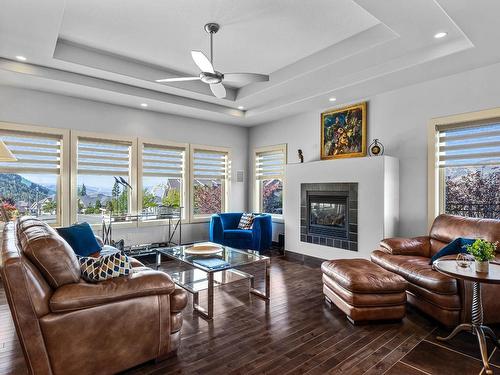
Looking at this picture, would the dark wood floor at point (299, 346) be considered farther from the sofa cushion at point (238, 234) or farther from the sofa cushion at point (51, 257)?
the sofa cushion at point (238, 234)

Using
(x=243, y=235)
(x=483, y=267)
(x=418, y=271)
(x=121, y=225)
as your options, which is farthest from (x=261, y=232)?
(x=483, y=267)

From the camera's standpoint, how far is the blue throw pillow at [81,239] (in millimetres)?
3350

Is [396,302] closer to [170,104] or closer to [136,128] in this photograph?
[170,104]

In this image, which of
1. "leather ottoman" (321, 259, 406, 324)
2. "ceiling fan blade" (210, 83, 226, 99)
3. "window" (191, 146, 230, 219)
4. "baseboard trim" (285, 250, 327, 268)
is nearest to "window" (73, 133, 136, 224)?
"window" (191, 146, 230, 219)

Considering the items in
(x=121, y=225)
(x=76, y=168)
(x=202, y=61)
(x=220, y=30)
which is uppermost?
(x=220, y=30)

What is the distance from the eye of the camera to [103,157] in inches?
206

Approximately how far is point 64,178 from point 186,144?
2.28 m

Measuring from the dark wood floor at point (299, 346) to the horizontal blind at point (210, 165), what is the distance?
3.55m

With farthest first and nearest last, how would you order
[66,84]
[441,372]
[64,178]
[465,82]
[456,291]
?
[64,178]
[66,84]
[465,82]
[456,291]
[441,372]

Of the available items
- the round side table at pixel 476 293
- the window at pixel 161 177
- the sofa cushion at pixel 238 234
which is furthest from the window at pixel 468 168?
the window at pixel 161 177

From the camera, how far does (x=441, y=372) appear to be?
215 centimetres

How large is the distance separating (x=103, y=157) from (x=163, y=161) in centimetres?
109

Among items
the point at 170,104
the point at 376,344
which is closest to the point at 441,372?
the point at 376,344

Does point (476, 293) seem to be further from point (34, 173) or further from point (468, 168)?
point (34, 173)
